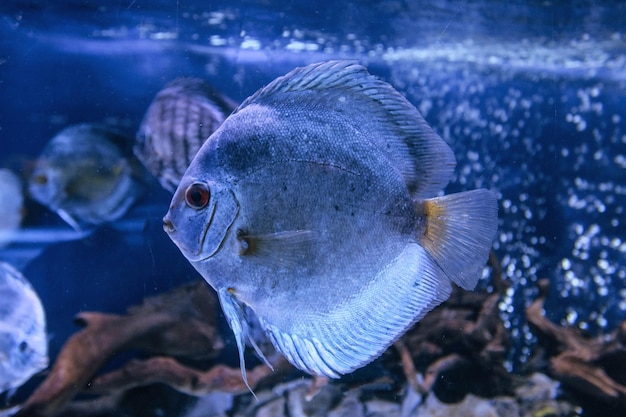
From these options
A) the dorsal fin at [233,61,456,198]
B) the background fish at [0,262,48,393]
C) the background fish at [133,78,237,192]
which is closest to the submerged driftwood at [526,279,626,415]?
the dorsal fin at [233,61,456,198]

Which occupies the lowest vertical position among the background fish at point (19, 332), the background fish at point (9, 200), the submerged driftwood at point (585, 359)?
the background fish at point (19, 332)

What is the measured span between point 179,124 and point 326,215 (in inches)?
54.7

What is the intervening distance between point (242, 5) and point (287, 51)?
49 cm

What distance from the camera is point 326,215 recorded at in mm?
976

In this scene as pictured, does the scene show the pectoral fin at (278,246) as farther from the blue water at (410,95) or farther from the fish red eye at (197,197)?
the blue water at (410,95)

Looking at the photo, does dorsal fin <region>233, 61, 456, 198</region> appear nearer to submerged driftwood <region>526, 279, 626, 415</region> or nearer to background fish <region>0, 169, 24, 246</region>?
submerged driftwood <region>526, 279, 626, 415</region>

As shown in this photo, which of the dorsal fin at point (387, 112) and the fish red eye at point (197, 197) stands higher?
the dorsal fin at point (387, 112)

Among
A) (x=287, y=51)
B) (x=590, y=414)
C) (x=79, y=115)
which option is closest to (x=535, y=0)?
(x=287, y=51)

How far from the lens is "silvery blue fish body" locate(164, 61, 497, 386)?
95 centimetres

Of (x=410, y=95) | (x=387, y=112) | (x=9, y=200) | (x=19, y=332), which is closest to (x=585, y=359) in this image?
(x=387, y=112)

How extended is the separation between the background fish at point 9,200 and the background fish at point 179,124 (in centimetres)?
104

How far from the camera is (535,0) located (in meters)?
3.96

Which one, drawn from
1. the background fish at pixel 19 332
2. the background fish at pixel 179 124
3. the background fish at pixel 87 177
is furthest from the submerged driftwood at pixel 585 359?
the background fish at pixel 19 332

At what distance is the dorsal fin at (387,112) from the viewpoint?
98 centimetres
